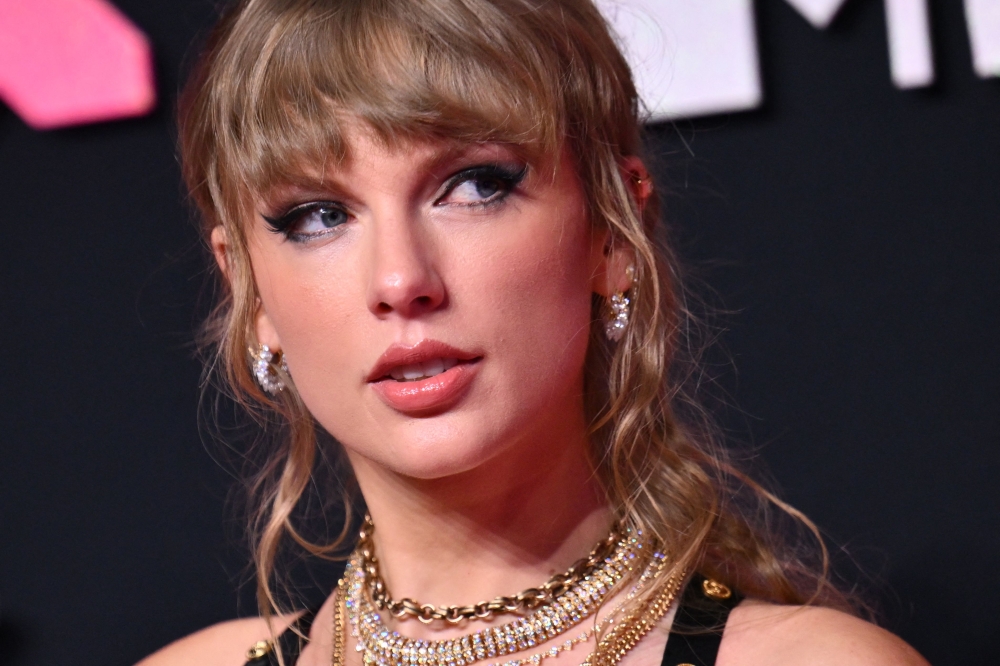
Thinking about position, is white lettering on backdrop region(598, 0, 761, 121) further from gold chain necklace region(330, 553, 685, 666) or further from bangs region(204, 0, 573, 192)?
gold chain necklace region(330, 553, 685, 666)

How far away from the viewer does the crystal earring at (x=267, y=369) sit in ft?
4.15

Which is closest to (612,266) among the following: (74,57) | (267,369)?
(267,369)

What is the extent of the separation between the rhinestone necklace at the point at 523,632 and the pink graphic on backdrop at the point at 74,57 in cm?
105

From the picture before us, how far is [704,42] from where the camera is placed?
5.50ft

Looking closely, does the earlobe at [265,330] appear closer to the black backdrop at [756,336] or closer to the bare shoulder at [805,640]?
the bare shoulder at [805,640]

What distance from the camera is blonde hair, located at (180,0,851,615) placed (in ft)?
3.49

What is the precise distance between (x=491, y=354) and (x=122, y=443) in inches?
41.0

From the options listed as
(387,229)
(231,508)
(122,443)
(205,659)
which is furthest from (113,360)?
(387,229)

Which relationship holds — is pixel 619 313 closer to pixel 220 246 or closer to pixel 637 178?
pixel 637 178

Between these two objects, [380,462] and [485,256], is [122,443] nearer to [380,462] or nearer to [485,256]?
[380,462]

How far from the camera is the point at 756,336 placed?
1688mm

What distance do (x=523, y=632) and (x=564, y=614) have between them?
0.15 ft

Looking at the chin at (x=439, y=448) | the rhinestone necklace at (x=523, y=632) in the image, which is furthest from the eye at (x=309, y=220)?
the rhinestone necklace at (x=523, y=632)

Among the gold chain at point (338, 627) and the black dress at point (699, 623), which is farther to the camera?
the gold chain at point (338, 627)
